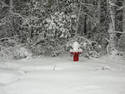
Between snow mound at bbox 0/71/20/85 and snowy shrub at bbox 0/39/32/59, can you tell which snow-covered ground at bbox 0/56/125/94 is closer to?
snow mound at bbox 0/71/20/85

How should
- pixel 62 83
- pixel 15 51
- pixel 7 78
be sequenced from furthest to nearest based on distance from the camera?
pixel 15 51 < pixel 7 78 < pixel 62 83

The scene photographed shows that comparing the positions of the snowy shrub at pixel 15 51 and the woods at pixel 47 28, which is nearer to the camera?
the snowy shrub at pixel 15 51

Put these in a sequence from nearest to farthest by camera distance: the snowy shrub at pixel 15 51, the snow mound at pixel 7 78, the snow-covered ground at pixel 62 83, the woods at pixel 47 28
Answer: the snow-covered ground at pixel 62 83, the snow mound at pixel 7 78, the snowy shrub at pixel 15 51, the woods at pixel 47 28

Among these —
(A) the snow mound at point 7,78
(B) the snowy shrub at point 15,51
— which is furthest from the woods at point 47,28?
(A) the snow mound at point 7,78

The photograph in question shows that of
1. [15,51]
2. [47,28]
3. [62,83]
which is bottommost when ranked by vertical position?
[62,83]

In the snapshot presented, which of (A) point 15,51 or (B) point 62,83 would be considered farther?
(A) point 15,51

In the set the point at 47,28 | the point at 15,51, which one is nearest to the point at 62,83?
the point at 47,28

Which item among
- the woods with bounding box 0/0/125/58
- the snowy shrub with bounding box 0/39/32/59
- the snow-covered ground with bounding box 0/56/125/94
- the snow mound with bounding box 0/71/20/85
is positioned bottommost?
the snow-covered ground with bounding box 0/56/125/94

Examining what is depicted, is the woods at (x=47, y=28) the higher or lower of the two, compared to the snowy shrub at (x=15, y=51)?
higher

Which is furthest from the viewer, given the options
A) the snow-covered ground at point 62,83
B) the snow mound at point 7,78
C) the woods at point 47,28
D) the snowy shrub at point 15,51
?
the woods at point 47,28

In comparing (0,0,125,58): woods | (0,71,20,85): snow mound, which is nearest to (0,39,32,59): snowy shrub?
(0,0,125,58): woods

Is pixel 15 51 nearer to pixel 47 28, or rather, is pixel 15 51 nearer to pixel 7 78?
pixel 47 28

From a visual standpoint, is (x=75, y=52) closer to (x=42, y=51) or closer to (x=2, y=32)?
(x=42, y=51)

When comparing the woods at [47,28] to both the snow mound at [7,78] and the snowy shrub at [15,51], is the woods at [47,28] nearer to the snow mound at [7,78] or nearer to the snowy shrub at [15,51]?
the snowy shrub at [15,51]
